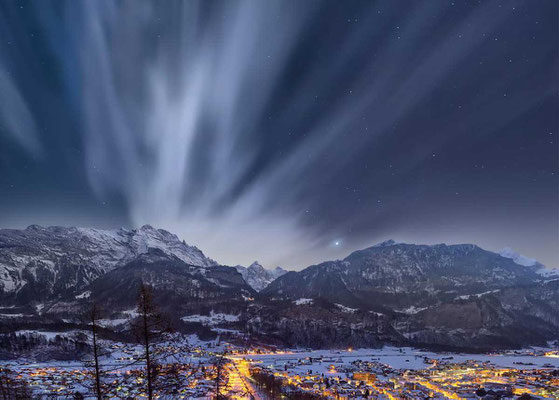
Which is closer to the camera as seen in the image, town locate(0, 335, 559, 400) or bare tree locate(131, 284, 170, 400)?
bare tree locate(131, 284, 170, 400)

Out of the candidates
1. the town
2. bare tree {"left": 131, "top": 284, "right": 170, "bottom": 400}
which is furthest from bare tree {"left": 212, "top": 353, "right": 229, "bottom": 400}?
bare tree {"left": 131, "top": 284, "right": 170, "bottom": 400}

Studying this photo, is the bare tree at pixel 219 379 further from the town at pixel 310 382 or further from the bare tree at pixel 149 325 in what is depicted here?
the bare tree at pixel 149 325

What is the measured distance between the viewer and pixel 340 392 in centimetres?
11206

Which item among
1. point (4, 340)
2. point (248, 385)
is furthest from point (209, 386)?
point (4, 340)

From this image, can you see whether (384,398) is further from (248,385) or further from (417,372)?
(417,372)

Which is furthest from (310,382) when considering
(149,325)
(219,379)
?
(149,325)

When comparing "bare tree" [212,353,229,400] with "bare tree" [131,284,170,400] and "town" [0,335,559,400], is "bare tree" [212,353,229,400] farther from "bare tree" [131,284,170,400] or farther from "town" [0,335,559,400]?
"bare tree" [131,284,170,400]

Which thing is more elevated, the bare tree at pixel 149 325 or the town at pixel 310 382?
the bare tree at pixel 149 325

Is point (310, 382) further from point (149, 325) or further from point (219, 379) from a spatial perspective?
point (149, 325)

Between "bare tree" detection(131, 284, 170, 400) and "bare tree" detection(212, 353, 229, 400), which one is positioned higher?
"bare tree" detection(131, 284, 170, 400)

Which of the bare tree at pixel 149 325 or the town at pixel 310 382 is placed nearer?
the bare tree at pixel 149 325

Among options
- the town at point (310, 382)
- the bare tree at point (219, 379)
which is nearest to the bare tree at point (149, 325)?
the bare tree at point (219, 379)

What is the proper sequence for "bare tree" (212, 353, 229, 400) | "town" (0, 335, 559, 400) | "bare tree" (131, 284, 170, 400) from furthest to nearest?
1. "town" (0, 335, 559, 400)
2. "bare tree" (212, 353, 229, 400)
3. "bare tree" (131, 284, 170, 400)

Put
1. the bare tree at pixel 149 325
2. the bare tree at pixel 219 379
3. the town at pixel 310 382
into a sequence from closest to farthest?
the bare tree at pixel 149 325 < the bare tree at pixel 219 379 < the town at pixel 310 382
